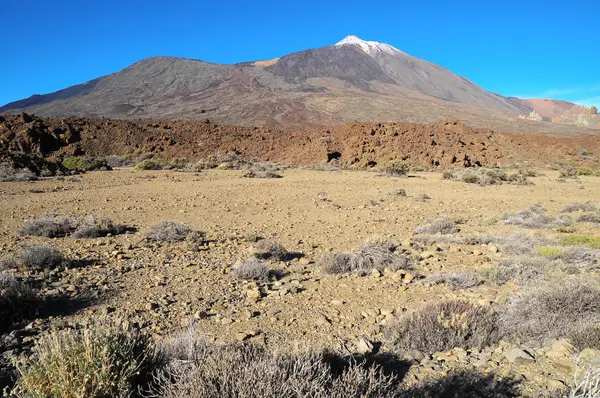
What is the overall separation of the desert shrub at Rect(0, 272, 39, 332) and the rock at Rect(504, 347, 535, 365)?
437cm

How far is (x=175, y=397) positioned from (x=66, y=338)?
778 millimetres

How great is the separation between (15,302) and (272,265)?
3059mm

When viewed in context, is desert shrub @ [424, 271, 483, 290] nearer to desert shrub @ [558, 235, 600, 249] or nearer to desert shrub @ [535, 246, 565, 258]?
desert shrub @ [535, 246, 565, 258]

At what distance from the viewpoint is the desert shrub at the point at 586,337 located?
3031 millimetres

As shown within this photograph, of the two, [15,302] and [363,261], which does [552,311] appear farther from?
[15,302]

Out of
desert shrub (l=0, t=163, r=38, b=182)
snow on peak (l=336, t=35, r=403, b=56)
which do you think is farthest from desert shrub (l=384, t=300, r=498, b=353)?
snow on peak (l=336, t=35, r=403, b=56)

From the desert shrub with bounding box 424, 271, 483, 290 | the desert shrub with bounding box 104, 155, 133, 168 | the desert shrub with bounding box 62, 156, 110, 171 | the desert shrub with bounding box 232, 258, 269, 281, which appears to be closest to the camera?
the desert shrub with bounding box 424, 271, 483, 290

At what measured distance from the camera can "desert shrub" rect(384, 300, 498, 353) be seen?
329cm

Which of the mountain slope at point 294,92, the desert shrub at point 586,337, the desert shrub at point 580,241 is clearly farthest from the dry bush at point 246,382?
the mountain slope at point 294,92

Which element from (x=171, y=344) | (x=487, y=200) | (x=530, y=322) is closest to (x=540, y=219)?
(x=487, y=200)

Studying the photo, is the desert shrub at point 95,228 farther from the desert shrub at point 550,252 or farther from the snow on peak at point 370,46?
the snow on peak at point 370,46

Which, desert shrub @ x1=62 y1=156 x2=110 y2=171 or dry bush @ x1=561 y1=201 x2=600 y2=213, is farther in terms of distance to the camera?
desert shrub @ x1=62 y1=156 x2=110 y2=171

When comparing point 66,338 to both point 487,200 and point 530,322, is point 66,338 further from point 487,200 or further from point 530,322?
point 487,200

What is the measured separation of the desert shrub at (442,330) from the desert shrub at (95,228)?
5.39 m
